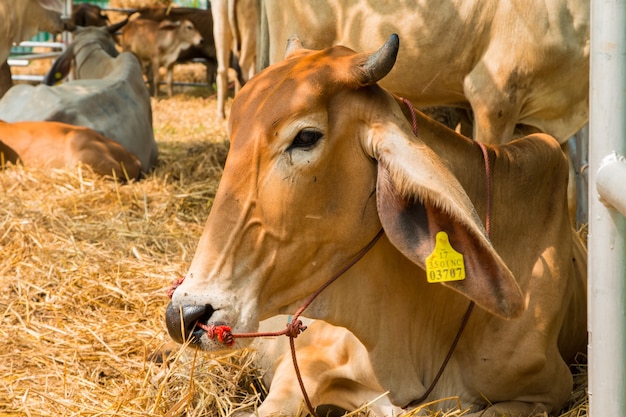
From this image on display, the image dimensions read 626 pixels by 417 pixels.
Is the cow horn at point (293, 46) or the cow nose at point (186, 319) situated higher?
the cow horn at point (293, 46)

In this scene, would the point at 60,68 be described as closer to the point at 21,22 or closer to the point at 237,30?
the point at 21,22

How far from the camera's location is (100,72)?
1161 cm

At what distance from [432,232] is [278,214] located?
442 mm

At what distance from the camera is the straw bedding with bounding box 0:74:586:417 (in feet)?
11.1

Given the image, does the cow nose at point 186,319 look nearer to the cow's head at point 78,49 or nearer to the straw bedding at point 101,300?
the straw bedding at point 101,300

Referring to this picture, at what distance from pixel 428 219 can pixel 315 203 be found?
0.33 m

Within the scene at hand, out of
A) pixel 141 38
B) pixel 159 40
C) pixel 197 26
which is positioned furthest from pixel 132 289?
pixel 197 26

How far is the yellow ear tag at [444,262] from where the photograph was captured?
A: 2.73 meters

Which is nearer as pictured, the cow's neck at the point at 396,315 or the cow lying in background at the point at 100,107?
the cow's neck at the point at 396,315

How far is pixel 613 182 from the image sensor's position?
7.00ft

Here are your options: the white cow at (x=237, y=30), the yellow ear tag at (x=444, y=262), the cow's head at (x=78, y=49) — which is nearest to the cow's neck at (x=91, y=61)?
the cow's head at (x=78, y=49)

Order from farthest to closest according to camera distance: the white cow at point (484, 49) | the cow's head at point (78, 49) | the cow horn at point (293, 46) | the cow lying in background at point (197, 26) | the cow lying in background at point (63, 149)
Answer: the cow lying in background at point (197, 26) < the cow's head at point (78, 49) < the cow lying in background at point (63, 149) < the white cow at point (484, 49) < the cow horn at point (293, 46)

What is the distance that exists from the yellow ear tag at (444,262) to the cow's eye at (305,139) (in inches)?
17.5

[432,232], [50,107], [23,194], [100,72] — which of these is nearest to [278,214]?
[432,232]
